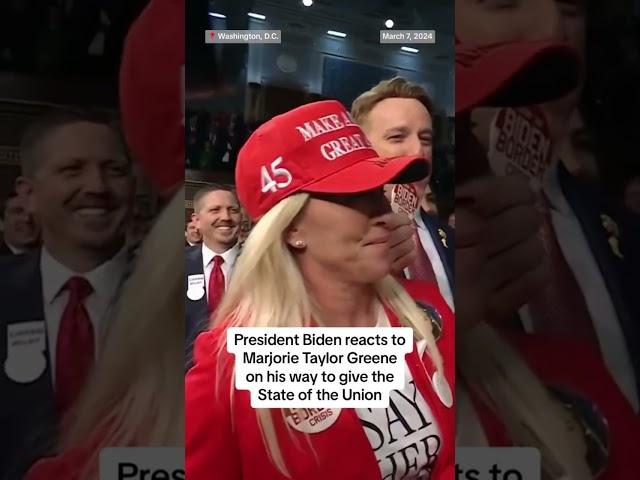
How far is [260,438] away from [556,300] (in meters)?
0.88

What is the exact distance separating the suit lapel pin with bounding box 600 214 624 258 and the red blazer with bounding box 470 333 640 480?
271mm

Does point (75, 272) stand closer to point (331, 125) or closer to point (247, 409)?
point (247, 409)

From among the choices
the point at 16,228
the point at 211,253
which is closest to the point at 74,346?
the point at 16,228

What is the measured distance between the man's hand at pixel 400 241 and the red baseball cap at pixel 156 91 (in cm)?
58

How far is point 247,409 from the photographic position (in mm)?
1888

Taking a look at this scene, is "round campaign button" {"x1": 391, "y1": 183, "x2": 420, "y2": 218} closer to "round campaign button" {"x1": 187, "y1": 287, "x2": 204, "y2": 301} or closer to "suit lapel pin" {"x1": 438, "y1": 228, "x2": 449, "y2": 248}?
"suit lapel pin" {"x1": 438, "y1": 228, "x2": 449, "y2": 248}

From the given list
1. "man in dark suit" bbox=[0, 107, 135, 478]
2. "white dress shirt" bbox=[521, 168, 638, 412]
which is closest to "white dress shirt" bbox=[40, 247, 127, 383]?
"man in dark suit" bbox=[0, 107, 135, 478]

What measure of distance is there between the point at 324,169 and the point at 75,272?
0.75 meters

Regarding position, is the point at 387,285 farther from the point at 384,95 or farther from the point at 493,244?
the point at 384,95

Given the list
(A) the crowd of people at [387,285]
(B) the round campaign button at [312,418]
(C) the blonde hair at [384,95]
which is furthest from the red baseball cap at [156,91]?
(B) the round campaign button at [312,418]

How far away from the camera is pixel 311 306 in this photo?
1.91 meters

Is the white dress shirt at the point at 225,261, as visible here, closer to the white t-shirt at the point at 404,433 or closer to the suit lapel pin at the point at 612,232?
the white t-shirt at the point at 404,433

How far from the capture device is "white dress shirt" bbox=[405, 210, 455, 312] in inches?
76.2

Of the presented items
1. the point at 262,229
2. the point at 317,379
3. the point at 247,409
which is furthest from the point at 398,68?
the point at 247,409
